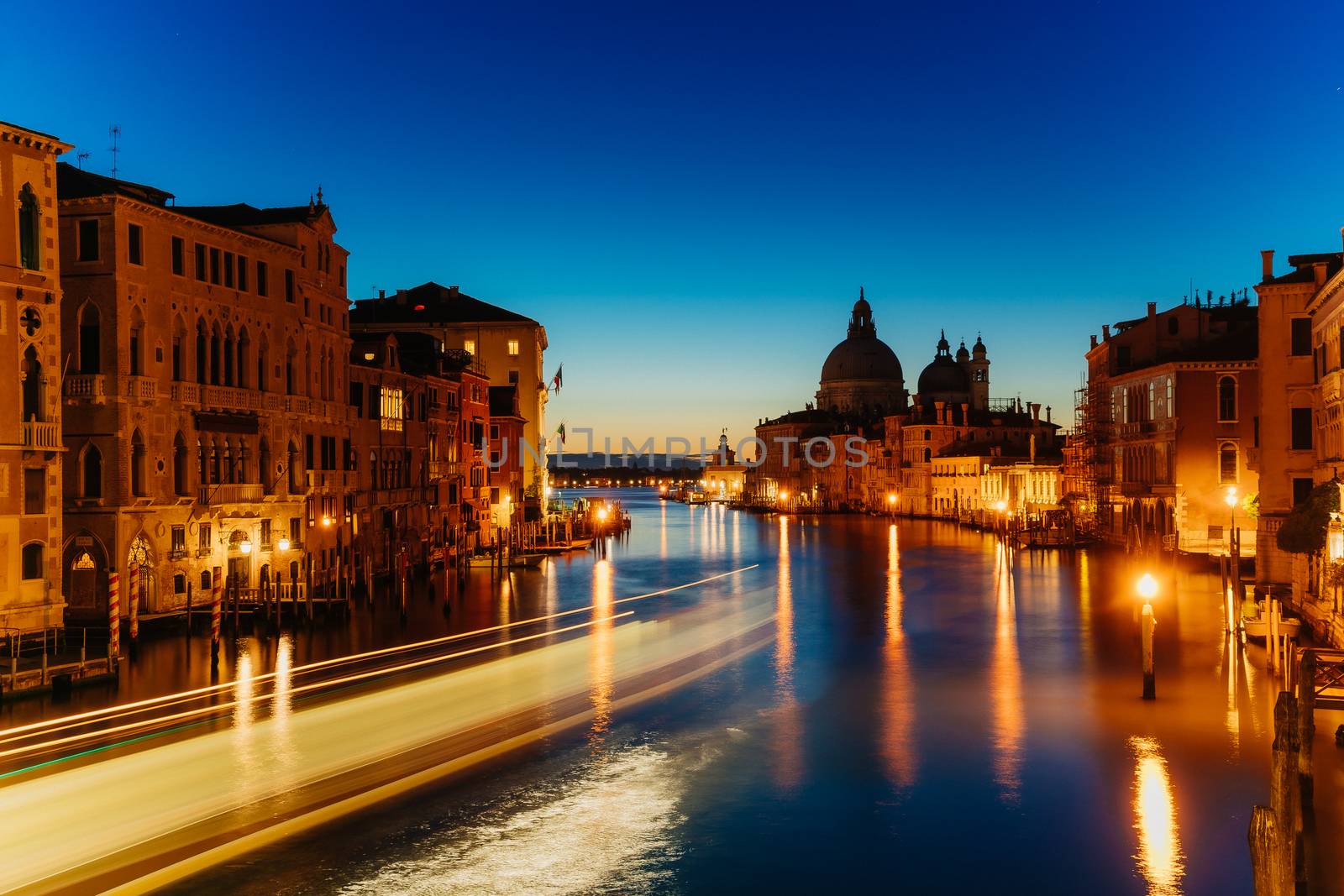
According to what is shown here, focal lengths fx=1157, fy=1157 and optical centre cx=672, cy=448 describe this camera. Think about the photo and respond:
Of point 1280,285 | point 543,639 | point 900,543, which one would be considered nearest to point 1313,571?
point 1280,285

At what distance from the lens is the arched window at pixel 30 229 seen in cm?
2212

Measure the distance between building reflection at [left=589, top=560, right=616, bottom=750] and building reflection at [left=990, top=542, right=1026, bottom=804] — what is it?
5.52m

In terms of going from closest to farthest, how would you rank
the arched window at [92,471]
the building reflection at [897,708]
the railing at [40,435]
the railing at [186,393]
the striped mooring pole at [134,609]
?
the building reflection at [897,708] → the railing at [40,435] → the striped mooring pole at [134,609] → the arched window at [92,471] → the railing at [186,393]

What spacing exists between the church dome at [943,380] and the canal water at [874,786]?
107450 millimetres

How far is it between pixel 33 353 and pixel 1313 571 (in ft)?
87.5

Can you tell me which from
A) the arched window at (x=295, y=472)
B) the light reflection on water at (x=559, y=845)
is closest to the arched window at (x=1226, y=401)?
the arched window at (x=295, y=472)

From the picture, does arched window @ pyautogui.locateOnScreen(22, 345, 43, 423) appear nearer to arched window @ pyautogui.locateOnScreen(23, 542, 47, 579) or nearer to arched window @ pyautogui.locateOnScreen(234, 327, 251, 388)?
arched window @ pyautogui.locateOnScreen(23, 542, 47, 579)

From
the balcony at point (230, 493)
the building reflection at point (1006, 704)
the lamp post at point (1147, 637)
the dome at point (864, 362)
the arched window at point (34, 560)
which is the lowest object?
the building reflection at point (1006, 704)

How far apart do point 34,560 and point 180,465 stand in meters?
5.84

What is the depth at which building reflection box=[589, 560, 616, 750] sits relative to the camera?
17.4m

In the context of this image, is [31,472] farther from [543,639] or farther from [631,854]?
[631,854]

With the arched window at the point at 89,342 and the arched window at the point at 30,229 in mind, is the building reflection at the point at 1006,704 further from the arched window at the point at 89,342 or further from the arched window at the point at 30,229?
the arched window at the point at 89,342

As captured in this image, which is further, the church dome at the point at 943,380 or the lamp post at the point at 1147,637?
the church dome at the point at 943,380

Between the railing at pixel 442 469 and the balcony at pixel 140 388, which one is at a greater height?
the balcony at pixel 140 388
